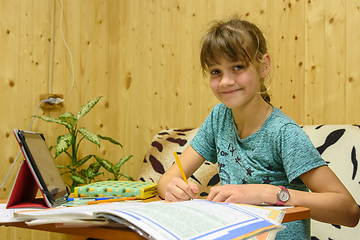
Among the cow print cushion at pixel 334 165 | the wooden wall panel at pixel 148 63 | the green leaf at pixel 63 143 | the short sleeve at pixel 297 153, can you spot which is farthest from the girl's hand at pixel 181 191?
the green leaf at pixel 63 143

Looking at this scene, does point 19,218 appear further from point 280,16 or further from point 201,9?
point 201,9

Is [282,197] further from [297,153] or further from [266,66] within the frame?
[266,66]

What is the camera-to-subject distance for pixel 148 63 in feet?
7.91

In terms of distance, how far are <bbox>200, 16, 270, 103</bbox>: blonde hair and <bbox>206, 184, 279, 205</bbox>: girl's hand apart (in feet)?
1.36

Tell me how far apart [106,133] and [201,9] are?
3.92 ft

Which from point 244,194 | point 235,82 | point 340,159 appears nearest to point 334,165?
point 340,159

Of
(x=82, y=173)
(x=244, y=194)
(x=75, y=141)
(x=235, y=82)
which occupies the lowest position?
(x=82, y=173)

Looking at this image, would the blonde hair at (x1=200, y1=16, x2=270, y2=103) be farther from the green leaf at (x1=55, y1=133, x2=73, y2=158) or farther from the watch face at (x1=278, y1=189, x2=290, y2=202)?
the green leaf at (x1=55, y1=133, x2=73, y2=158)

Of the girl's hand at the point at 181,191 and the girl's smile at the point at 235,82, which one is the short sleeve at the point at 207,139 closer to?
the girl's smile at the point at 235,82

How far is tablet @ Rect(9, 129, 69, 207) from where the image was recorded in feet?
2.58

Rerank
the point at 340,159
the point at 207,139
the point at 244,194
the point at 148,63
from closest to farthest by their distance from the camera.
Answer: the point at 244,194, the point at 207,139, the point at 340,159, the point at 148,63

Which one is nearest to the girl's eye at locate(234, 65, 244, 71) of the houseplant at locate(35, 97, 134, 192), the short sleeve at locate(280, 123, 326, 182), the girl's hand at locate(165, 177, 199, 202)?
the short sleeve at locate(280, 123, 326, 182)

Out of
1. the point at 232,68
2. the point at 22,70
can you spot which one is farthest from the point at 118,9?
the point at 232,68

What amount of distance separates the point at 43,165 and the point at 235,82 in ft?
1.99
